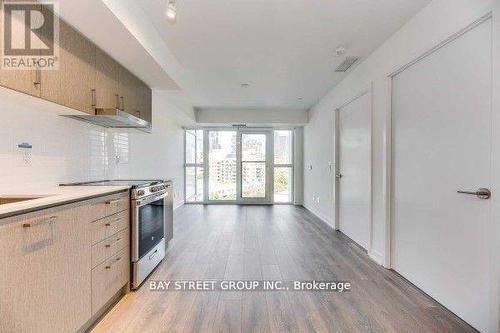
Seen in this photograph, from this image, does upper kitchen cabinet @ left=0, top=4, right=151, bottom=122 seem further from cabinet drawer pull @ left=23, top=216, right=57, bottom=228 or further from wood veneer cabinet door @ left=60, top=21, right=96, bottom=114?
cabinet drawer pull @ left=23, top=216, right=57, bottom=228

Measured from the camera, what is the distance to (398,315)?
2.00m

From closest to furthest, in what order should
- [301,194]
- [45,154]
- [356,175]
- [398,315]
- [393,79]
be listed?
[398,315] → [45,154] → [393,79] → [356,175] → [301,194]

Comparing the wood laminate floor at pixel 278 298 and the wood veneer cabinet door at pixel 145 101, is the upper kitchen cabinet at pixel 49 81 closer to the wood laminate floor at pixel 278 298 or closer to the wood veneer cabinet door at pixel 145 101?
the wood veneer cabinet door at pixel 145 101

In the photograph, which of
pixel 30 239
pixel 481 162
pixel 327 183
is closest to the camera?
pixel 30 239

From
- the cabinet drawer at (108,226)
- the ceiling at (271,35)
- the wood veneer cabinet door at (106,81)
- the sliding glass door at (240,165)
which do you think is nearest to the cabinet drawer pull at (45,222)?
the cabinet drawer at (108,226)

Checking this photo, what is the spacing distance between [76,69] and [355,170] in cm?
353

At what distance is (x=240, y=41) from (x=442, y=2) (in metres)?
1.87

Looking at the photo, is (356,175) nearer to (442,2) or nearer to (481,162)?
(481,162)

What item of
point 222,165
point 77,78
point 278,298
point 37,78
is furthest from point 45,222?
point 222,165

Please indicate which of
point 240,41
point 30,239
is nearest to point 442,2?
point 240,41

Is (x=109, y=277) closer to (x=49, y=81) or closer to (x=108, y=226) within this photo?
(x=108, y=226)

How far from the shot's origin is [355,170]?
3.79 meters

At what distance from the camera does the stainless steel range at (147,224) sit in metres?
2.40

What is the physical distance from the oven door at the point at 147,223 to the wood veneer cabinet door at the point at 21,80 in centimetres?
116
